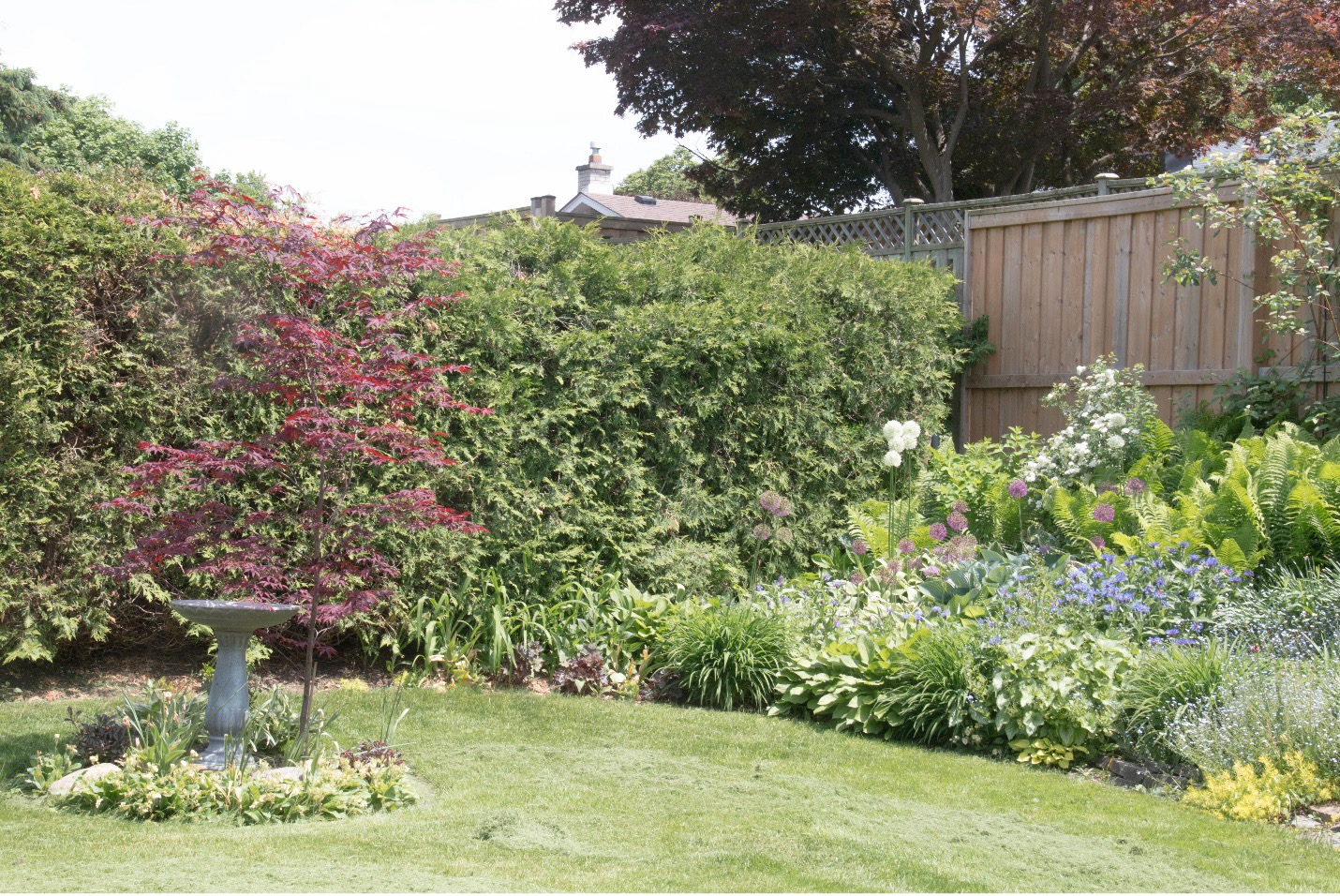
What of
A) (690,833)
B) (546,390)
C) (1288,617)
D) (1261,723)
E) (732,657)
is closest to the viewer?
(690,833)

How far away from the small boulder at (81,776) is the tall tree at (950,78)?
1275cm

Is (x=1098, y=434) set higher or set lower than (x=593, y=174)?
lower

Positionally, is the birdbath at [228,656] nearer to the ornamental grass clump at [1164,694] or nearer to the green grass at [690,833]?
the green grass at [690,833]

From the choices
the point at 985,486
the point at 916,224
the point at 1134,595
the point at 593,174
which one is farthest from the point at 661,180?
the point at 1134,595

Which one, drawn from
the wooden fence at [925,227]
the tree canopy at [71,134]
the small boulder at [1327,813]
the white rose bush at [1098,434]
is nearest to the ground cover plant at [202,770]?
the small boulder at [1327,813]

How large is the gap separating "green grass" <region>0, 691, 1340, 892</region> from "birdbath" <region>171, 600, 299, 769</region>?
59cm

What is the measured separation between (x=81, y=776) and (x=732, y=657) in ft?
9.89

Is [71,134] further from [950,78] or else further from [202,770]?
[202,770]

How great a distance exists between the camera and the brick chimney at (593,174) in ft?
127

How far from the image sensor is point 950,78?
1583 cm

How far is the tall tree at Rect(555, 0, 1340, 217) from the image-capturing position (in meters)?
14.5

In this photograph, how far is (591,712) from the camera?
531 centimetres

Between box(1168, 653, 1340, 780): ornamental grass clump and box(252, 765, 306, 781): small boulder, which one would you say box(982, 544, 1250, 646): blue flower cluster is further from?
box(252, 765, 306, 781): small boulder

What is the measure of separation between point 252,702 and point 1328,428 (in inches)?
274
